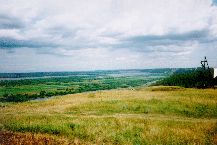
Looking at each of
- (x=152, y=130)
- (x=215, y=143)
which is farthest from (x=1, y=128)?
(x=215, y=143)

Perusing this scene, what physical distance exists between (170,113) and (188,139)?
7585 mm

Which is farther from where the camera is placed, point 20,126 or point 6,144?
point 20,126

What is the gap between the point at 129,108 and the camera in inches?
779

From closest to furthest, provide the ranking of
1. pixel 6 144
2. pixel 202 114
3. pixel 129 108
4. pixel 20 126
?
pixel 6 144
pixel 20 126
pixel 202 114
pixel 129 108

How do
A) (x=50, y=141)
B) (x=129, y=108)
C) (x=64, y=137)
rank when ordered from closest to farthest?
(x=50, y=141)
(x=64, y=137)
(x=129, y=108)

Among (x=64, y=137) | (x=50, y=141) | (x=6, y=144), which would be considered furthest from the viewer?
(x=64, y=137)

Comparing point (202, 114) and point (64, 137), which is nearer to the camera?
point (64, 137)

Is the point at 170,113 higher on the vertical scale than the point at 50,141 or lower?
lower

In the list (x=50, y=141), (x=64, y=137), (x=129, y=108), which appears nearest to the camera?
(x=50, y=141)

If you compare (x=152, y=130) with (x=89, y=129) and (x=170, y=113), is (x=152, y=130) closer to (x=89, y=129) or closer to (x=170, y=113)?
(x=89, y=129)

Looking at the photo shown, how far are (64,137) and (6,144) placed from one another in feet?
12.3

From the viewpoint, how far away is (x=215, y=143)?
9.79m

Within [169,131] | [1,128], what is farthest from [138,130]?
[1,128]

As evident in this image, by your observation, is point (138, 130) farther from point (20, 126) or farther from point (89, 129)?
point (20, 126)
